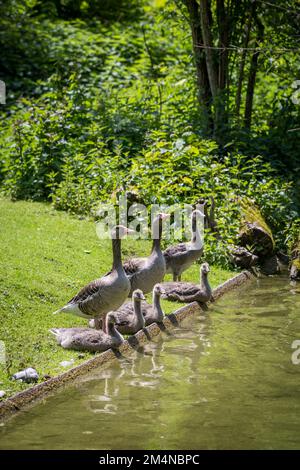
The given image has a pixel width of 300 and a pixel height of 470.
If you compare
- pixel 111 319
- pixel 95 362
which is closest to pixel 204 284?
pixel 111 319

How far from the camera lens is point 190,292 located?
1238cm

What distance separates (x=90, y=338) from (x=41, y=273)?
2.65 m

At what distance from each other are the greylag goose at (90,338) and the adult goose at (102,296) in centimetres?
30

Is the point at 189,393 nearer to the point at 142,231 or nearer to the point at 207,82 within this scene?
the point at 142,231

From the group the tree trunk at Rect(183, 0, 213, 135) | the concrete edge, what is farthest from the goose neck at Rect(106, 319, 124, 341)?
the tree trunk at Rect(183, 0, 213, 135)

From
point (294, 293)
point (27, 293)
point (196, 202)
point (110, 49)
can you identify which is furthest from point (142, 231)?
point (110, 49)

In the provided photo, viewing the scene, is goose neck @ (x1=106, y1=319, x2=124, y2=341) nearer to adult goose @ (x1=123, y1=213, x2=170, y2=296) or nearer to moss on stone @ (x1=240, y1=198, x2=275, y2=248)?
adult goose @ (x1=123, y1=213, x2=170, y2=296)

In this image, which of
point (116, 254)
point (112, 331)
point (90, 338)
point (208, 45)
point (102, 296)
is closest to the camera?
point (90, 338)

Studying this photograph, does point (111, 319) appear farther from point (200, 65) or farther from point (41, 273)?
point (200, 65)

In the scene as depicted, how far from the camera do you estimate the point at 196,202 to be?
1603 cm

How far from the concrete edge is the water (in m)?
0.11

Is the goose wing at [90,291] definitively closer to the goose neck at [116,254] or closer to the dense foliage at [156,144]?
the goose neck at [116,254]

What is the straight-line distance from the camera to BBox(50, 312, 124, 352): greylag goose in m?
9.59

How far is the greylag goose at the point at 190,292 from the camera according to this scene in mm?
12344
